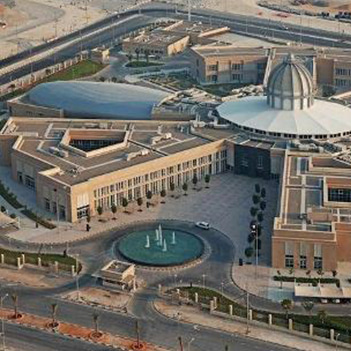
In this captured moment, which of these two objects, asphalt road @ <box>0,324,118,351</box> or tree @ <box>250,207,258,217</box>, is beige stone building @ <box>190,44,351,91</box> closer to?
tree @ <box>250,207,258,217</box>

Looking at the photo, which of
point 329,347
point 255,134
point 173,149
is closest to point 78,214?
point 173,149

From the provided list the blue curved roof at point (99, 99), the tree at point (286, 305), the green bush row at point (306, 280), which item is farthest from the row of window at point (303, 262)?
the blue curved roof at point (99, 99)

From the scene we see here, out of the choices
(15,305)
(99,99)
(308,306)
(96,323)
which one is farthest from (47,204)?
(308,306)

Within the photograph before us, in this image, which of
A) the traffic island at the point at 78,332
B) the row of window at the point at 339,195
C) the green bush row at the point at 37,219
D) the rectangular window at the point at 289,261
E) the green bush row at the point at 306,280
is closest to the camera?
the traffic island at the point at 78,332

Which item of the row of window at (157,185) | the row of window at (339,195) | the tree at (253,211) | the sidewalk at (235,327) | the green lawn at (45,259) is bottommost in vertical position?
the sidewalk at (235,327)

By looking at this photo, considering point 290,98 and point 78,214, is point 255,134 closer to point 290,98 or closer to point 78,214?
point 290,98

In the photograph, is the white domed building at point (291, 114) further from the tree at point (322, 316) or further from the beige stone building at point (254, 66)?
the tree at point (322, 316)
